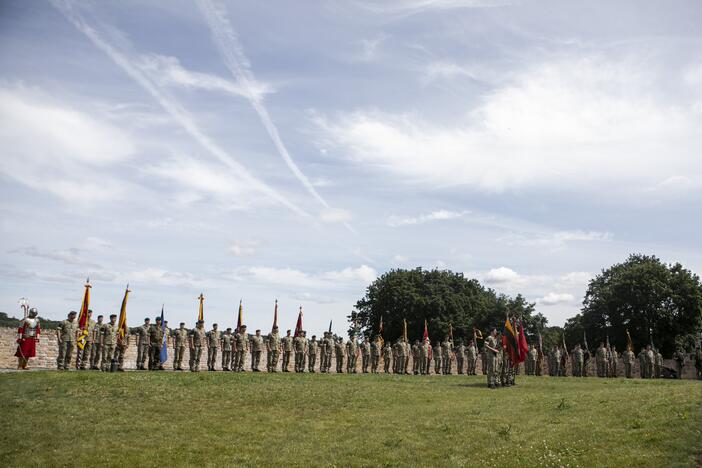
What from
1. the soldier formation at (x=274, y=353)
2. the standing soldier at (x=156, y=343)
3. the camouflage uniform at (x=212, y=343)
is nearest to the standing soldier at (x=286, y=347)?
the soldier formation at (x=274, y=353)

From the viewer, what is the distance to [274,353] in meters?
28.3

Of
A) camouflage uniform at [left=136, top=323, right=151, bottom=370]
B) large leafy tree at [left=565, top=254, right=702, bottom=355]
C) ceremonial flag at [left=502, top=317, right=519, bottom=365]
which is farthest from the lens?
large leafy tree at [left=565, top=254, right=702, bottom=355]

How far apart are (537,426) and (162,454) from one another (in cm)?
855

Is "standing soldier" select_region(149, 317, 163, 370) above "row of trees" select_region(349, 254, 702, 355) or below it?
below

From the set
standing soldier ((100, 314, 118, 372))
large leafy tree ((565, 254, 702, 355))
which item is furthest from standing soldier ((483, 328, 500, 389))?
large leafy tree ((565, 254, 702, 355))

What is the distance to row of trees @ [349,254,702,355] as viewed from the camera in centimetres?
5297

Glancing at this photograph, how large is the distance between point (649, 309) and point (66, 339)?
1995 inches

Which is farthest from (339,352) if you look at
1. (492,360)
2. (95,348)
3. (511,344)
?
(95,348)

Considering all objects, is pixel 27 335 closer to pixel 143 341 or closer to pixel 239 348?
pixel 143 341

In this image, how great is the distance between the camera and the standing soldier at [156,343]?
80.9ft

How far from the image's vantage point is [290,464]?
11.9 meters

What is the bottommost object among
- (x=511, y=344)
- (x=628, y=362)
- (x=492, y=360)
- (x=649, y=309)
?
(x=492, y=360)

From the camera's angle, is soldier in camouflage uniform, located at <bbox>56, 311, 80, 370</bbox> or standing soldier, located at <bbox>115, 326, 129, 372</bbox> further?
standing soldier, located at <bbox>115, 326, 129, 372</bbox>

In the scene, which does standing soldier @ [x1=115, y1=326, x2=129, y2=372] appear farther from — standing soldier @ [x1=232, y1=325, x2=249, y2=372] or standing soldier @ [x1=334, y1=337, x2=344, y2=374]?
standing soldier @ [x1=334, y1=337, x2=344, y2=374]
